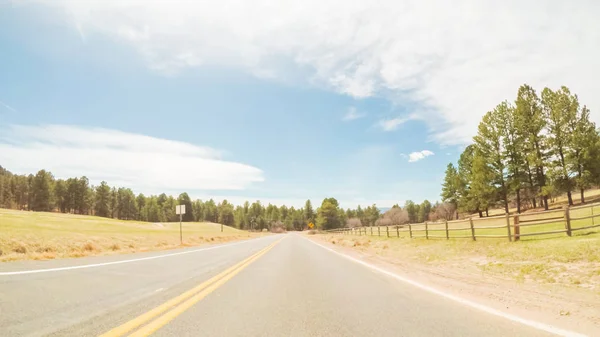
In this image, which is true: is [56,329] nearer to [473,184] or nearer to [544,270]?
[544,270]

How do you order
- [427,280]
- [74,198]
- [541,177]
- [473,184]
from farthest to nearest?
[74,198], [473,184], [541,177], [427,280]

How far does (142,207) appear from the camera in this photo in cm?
16850

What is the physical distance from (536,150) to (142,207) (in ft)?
548

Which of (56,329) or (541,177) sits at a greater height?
(541,177)

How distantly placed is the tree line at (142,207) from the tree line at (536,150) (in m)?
68.9

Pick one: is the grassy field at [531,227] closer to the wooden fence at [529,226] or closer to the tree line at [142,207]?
the wooden fence at [529,226]

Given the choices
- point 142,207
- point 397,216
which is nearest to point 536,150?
point 397,216

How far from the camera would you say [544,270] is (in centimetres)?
973

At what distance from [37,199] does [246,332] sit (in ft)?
459

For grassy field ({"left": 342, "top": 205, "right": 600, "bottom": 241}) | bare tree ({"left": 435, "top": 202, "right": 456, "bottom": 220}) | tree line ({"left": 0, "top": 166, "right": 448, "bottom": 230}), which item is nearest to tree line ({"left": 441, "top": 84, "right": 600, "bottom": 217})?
grassy field ({"left": 342, "top": 205, "right": 600, "bottom": 241})

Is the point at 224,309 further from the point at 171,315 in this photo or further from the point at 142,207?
the point at 142,207

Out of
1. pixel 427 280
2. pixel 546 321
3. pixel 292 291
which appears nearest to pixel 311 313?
pixel 292 291

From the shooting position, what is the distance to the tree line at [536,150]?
124ft

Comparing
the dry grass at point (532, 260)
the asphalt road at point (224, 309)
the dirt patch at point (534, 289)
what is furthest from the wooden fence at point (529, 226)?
the asphalt road at point (224, 309)
